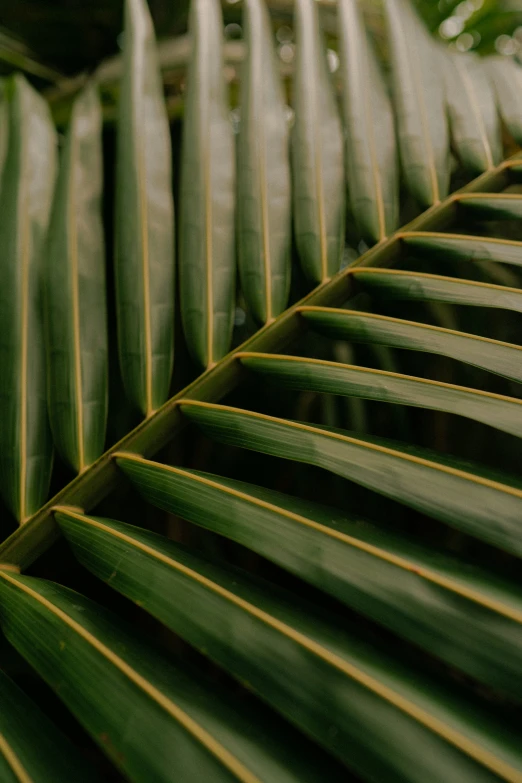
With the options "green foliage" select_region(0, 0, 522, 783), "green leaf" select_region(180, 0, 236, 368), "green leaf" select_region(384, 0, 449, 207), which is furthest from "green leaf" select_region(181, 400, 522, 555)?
"green leaf" select_region(384, 0, 449, 207)

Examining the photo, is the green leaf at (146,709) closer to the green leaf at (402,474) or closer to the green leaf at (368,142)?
the green leaf at (402,474)

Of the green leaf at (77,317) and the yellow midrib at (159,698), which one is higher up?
the green leaf at (77,317)

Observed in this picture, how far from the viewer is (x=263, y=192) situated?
1.51 feet

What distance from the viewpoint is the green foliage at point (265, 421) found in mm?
233

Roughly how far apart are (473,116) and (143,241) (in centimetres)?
40

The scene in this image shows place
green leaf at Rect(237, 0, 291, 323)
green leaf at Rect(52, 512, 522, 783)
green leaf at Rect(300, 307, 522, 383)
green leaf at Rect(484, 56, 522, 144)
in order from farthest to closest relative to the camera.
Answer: green leaf at Rect(484, 56, 522, 144) → green leaf at Rect(237, 0, 291, 323) → green leaf at Rect(300, 307, 522, 383) → green leaf at Rect(52, 512, 522, 783)

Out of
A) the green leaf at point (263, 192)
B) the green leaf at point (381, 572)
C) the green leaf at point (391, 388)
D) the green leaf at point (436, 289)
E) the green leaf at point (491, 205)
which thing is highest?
the green leaf at point (263, 192)

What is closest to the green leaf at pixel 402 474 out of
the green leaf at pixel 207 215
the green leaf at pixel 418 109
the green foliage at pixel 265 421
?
the green foliage at pixel 265 421

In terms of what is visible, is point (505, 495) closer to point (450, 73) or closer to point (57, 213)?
point (57, 213)

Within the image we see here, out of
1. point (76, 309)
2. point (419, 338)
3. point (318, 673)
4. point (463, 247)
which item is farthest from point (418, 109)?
point (318, 673)

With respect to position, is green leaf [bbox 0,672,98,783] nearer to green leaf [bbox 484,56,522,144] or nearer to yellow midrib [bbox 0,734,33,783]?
yellow midrib [bbox 0,734,33,783]

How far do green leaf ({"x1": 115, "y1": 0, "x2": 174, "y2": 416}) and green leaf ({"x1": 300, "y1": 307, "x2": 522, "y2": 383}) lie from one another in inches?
5.1

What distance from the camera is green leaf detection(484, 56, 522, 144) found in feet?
1.85

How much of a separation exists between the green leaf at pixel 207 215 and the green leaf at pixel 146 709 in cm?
23
